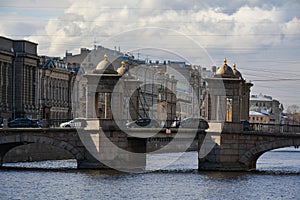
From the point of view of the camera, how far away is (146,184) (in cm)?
5238

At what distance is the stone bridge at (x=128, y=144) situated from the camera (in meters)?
61.1

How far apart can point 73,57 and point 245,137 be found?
59.1 m

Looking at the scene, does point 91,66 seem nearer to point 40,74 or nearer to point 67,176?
point 40,74

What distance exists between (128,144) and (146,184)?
11.3m

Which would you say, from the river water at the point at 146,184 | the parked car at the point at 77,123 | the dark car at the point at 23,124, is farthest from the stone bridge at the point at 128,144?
the dark car at the point at 23,124

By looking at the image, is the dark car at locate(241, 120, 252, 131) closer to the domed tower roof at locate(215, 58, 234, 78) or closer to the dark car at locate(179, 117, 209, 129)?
the dark car at locate(179, 117, 209, 129)

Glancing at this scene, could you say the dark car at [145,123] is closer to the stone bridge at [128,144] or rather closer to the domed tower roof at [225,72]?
the stone bridge at [128,144]

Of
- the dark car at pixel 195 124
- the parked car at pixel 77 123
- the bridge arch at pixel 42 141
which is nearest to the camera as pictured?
the bridge arch at pixel 42 141

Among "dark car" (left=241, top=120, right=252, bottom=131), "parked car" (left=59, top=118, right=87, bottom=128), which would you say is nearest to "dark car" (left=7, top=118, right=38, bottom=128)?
"parked car" (left=59, top=118, right=87, bottom=128)

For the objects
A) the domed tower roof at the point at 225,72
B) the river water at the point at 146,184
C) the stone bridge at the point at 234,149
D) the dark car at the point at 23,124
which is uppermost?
the domed tower roof at the point at 225,72

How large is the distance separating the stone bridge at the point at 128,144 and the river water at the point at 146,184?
1246 millimetres

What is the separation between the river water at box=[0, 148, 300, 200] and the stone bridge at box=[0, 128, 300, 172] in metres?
1.25

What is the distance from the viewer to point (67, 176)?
5656 centimetres

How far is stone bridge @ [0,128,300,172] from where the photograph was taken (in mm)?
61125
